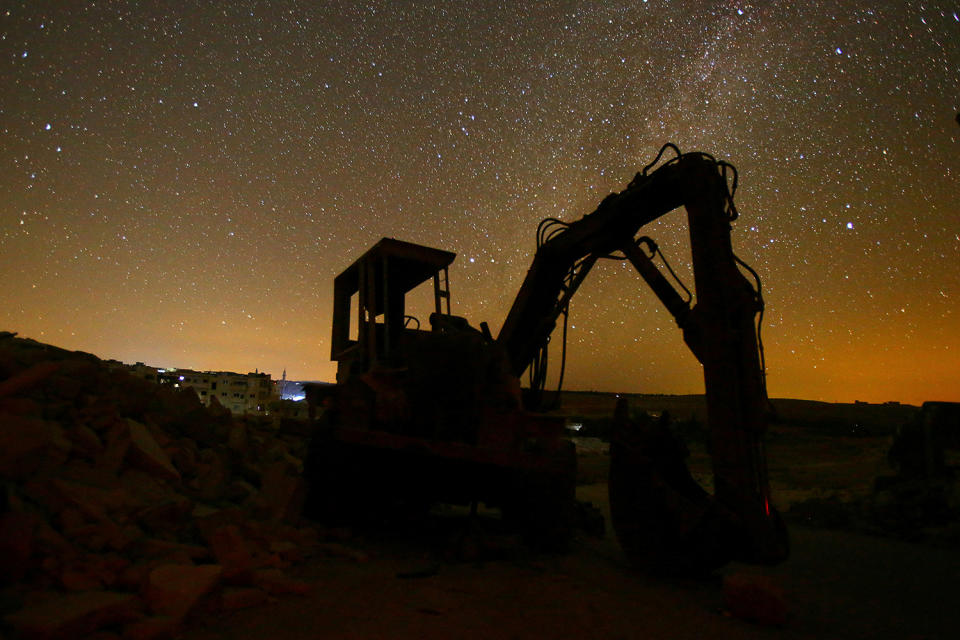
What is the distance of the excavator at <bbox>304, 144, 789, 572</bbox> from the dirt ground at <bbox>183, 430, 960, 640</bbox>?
1.60ft

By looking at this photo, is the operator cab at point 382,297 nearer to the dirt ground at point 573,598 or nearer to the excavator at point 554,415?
the excavator at point 554,415

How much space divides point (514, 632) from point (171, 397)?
5.15 meters

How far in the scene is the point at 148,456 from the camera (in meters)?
4.99

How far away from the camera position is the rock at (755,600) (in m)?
3.76

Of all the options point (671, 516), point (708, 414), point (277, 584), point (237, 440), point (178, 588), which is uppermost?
point (708, 414)

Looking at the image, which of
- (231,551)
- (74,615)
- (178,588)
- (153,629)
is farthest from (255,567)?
(74,615)

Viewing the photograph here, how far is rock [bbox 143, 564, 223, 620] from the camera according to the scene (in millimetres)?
3072

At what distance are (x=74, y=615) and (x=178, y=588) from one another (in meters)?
0.55

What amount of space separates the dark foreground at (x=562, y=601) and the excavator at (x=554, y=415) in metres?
0.49

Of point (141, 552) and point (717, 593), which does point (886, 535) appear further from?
point (141, 552)

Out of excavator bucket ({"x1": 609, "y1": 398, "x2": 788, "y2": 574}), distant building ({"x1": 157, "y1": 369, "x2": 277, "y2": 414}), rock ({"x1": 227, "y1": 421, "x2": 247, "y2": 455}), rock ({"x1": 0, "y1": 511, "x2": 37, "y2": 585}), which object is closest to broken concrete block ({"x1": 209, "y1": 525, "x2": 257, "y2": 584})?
rock ({"x1": 0, "y1": 511, "x2": 37, "y2": 585})

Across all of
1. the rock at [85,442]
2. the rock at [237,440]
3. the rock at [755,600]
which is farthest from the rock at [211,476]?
the rock at [755,600]

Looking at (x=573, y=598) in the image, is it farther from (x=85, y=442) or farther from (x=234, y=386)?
(x=234, y=386)

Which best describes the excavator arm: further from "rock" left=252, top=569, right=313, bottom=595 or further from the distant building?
the distant building
